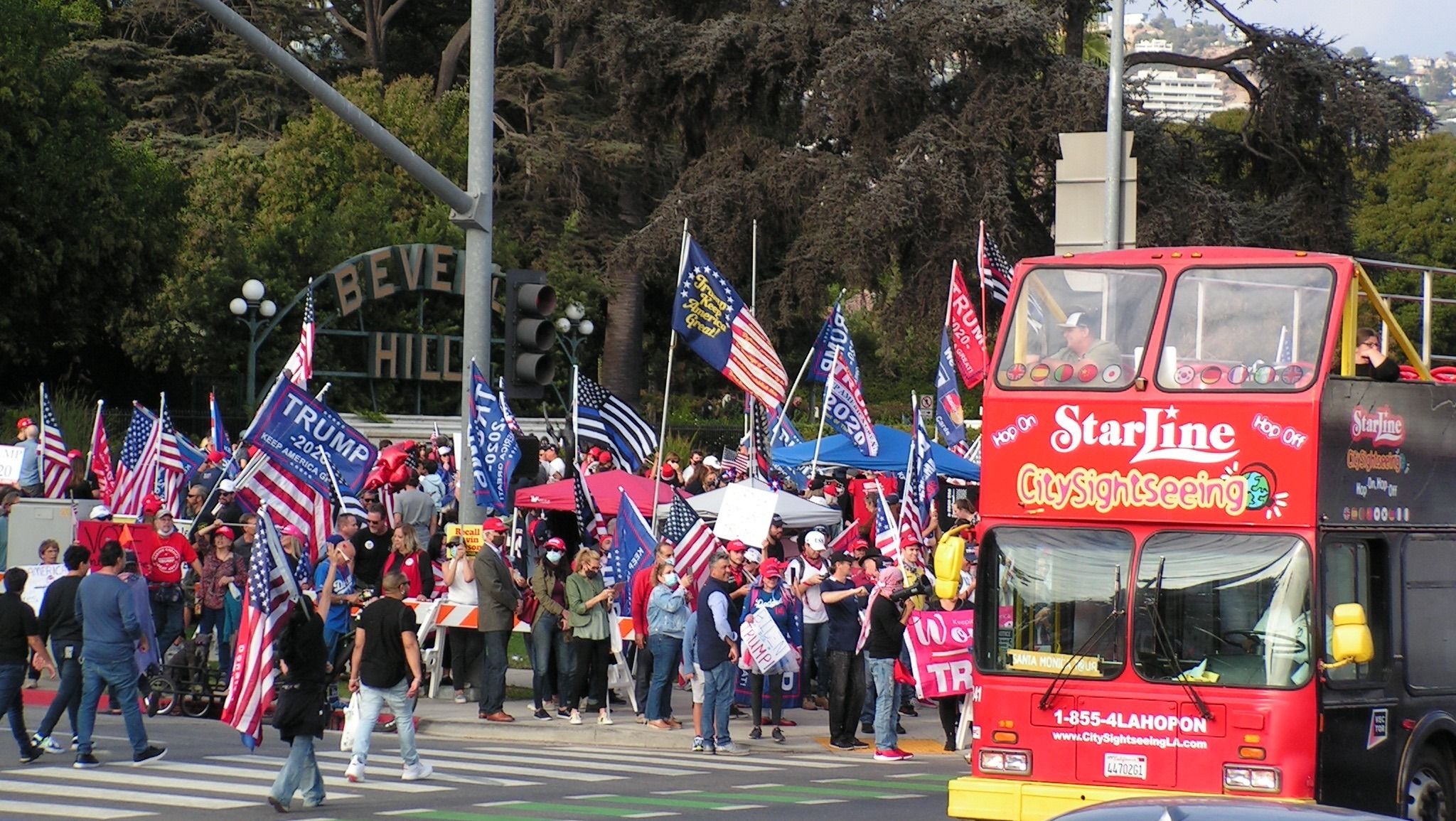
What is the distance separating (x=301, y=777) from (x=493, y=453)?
288 inches

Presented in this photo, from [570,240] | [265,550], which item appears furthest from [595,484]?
[570,240]

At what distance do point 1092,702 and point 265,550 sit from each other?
6.10 m

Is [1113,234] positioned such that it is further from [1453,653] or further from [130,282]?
[130,282]

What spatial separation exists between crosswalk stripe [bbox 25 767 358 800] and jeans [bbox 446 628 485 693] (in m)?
5.77

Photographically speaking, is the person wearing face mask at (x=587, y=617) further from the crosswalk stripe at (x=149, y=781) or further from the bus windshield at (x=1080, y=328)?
the bus windshield at (x=1080, y=328)

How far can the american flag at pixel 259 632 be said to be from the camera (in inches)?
563

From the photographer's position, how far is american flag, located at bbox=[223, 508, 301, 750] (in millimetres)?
14297

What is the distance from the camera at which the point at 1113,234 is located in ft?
74.3

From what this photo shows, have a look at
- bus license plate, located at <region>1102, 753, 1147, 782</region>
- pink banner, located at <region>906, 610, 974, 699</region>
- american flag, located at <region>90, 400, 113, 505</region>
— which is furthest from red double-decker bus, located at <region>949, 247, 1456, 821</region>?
american flag, located at <region>90, 400, 113, 505</region>

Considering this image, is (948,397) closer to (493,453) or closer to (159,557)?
(493,453)

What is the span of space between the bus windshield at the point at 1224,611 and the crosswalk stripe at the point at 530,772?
5.78 meters

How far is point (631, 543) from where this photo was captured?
20422 millimetres

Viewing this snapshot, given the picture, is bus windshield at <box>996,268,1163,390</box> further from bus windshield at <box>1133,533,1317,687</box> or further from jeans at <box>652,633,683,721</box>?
jeans at <box>652,633,683,721</box>

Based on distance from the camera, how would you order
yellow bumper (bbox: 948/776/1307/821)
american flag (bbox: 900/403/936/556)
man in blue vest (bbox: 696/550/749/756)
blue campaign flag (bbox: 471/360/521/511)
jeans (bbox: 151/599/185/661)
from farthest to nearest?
american flag (bbox: 900/403/936/556), jeans (bbox: 151/599/185/661), blue campaign flag (bbox: 471/360/521/511), man in blue vest (bbox: 696/550/749/756), yellow bumper (bbox: 948/776/1307/821)
